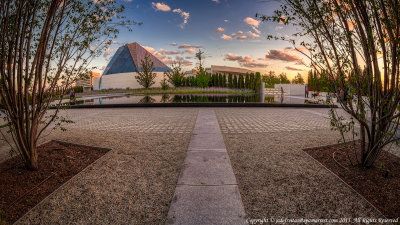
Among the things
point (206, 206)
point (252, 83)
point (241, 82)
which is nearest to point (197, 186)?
point (206, 206)

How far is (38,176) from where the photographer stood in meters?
3.28

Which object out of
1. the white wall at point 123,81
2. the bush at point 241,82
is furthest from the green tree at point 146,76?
the bush at point 241,82

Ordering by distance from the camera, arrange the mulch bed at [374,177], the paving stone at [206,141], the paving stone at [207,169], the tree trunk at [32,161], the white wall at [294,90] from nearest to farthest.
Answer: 1. the mulch bed at [374,177]
2. the paving stone at [207,169]
3. the tree trunk at [32,161]
4. the paving stone at [206,141]
5. the white wall at [294,90]

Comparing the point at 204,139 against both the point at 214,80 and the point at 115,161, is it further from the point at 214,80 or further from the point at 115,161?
the point at 214,80

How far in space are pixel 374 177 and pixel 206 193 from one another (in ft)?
8.53

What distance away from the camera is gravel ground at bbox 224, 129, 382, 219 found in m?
2.50

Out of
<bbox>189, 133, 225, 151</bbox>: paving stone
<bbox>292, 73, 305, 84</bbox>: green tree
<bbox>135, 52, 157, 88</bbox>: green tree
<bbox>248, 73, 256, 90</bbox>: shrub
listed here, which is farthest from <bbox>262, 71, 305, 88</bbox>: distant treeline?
<bbox>189, 133, 225, 151</bbox>: paving stone

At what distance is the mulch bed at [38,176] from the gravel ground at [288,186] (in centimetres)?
278

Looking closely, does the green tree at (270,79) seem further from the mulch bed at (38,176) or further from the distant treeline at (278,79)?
the mulch bed at (38,176)

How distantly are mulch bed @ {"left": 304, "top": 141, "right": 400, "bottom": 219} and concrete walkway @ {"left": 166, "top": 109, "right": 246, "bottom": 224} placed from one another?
1.73 meters

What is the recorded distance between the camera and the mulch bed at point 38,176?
8.60ft

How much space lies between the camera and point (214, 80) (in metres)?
49.0

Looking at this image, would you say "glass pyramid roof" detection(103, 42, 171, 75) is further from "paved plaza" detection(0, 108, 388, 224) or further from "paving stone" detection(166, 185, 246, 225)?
"paving stone" detection(166, 185, 246, 225)

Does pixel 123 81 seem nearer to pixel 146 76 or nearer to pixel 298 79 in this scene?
pixel 146 76
